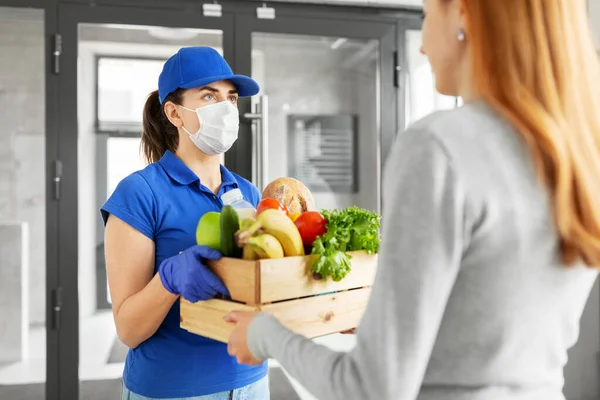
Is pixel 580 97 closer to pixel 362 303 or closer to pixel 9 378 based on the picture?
pixel 362 303

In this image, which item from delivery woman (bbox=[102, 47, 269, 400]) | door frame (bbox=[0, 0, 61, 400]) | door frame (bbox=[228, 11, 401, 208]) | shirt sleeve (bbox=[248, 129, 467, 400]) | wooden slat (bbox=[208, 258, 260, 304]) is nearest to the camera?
shirt sleeve (bbox=[248, 129, 467, 400])

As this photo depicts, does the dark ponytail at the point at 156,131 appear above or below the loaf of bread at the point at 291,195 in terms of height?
above

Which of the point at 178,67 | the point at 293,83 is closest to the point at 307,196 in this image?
the point at 178,67

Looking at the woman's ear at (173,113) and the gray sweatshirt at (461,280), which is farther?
the woman's ear at (173,113)

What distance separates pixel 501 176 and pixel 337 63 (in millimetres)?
2163

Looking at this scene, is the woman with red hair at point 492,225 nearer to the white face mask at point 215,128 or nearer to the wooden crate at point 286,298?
the wooden crate at point 286,298

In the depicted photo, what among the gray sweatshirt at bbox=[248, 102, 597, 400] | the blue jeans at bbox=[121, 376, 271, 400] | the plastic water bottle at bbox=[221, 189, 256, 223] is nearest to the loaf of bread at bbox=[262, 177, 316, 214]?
the plastic water bottle at bbox=[221, 189, 256, 223]

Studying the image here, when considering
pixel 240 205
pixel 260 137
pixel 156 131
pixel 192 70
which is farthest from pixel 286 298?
pixel 260 137

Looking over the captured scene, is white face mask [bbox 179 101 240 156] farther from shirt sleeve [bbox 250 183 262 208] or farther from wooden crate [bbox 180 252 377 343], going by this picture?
wooden crate [bbox 180 252 377 343]

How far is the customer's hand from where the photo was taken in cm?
101

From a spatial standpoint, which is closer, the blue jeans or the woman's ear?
the blue jeans

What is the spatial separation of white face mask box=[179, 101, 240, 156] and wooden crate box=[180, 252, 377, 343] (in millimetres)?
544

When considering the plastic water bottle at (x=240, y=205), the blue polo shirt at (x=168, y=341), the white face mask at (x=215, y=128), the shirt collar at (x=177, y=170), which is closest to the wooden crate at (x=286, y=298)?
the plastic water bottle at (x=240, y=205)

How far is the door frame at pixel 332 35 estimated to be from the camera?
254cm
